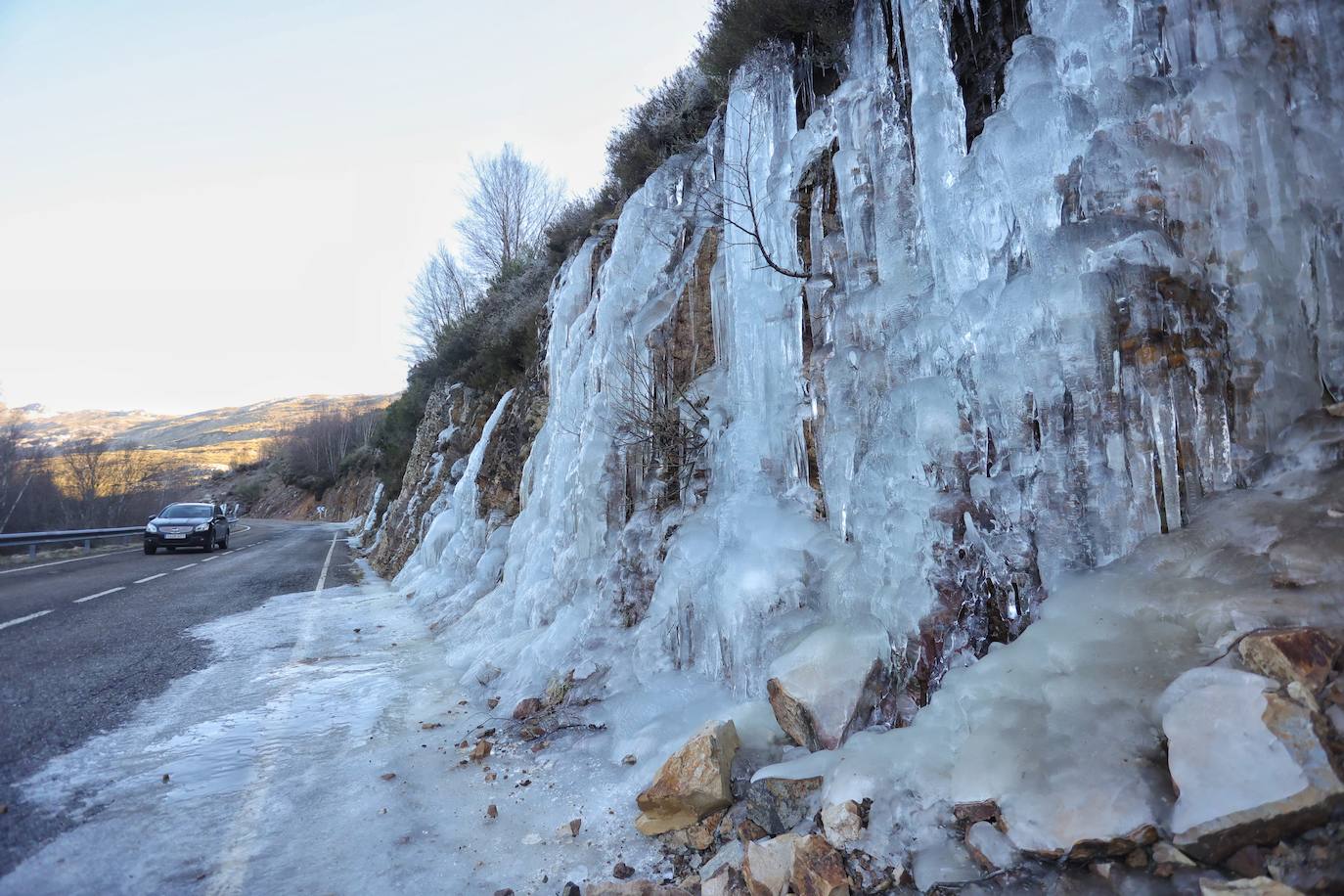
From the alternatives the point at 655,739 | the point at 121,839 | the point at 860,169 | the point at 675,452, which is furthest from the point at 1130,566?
the point at 121,839

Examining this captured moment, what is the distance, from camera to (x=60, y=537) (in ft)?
51.8

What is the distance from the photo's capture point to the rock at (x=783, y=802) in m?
2.72

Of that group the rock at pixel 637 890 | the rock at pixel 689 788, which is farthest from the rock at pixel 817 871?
the rock at pixel 689 788

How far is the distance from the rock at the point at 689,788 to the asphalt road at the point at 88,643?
8.27ft

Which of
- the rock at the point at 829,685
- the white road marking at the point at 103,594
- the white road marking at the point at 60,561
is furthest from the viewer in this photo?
the white road marking at the point at 60,561

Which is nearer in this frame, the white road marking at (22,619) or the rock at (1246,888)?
the rock at (1246,888)

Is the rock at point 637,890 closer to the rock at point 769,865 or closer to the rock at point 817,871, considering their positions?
the rock at point 769,865

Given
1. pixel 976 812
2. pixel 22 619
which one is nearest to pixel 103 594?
pixel 22 619

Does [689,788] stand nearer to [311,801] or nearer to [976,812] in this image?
[976,812]

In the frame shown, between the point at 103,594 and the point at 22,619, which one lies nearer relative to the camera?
the point at 22,619

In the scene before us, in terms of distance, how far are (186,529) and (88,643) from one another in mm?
12257

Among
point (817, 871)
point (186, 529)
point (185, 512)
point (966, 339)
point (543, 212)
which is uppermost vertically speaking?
point (543, 212)

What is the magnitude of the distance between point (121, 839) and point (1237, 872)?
13.3 feet

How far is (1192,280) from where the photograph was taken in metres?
2.98
